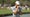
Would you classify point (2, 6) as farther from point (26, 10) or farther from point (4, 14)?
point (26, 10)

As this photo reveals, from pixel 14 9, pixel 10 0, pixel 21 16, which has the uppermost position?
pixel 10 0

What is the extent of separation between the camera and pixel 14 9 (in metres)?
0.82

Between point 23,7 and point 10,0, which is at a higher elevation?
point 10,0

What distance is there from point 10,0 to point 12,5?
0.27 feet

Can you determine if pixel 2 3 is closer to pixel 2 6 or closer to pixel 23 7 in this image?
pixel 2 6

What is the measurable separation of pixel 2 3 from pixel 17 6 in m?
0.23

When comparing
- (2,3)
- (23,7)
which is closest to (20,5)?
(23,7)

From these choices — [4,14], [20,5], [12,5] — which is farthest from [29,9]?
[4,14]

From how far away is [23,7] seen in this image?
A: 869 mm

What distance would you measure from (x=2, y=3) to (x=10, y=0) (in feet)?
0.41

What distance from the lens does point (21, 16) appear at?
870 mm

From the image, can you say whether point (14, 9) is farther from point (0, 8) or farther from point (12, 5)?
point (0, 8)

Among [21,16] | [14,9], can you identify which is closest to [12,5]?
[14,9]

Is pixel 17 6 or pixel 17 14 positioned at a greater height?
pixel 17 6
